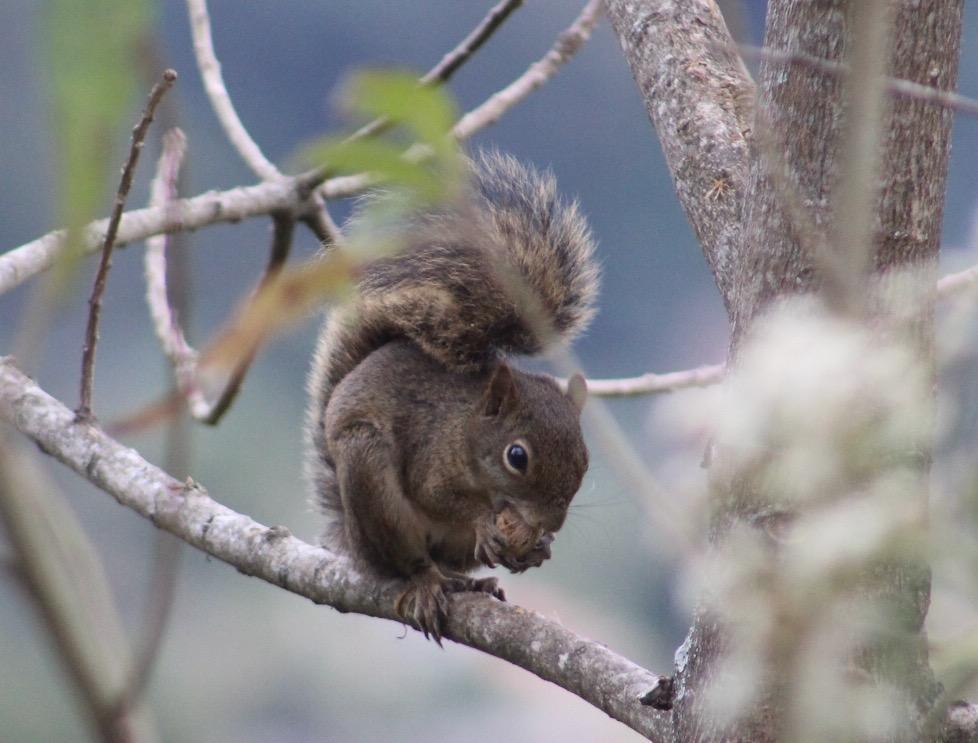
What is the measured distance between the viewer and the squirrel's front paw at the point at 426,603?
180 cm

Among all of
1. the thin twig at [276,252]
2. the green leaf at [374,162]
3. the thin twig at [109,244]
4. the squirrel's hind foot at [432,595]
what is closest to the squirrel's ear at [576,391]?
the squirrel's hind foot at [432,595]

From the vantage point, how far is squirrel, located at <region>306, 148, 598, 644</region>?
1.98 metres

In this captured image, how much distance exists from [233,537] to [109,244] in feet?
2.34

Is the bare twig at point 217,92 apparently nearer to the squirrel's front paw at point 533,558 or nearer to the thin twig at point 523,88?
the thin twig at point 523,88

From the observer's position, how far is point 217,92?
2270mm

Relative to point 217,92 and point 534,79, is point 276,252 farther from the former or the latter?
point 534,79

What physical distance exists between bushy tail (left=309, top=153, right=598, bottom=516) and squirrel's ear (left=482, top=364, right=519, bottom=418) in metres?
0.09

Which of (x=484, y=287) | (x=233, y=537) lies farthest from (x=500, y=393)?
(x=233, y=537)

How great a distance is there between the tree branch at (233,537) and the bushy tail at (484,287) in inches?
16.1

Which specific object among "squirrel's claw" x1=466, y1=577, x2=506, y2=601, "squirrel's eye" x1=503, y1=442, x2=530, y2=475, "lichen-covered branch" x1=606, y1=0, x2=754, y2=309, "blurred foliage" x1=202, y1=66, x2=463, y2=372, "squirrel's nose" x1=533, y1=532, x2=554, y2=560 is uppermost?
"lichen-covered branch" x1=606, y1=0, x2=754, y2=309

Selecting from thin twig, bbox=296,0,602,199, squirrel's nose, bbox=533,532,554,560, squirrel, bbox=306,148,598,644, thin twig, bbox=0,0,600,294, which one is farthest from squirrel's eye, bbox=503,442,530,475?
thin twig, bbox=296,0,602,199

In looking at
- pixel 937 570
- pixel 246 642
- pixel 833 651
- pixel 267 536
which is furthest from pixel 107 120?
pixel 246 642

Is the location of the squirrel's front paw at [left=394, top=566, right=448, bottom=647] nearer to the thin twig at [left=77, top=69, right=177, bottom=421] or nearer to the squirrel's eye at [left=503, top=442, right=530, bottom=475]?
the squirrel's eye at [left=503, top=442, right=530, bottom=475]

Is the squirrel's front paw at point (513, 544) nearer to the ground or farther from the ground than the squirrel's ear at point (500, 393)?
nearer to the ground
